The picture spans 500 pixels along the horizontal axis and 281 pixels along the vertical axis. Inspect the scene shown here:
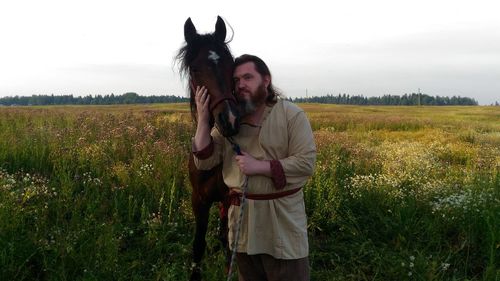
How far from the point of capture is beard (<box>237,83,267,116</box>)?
7.73 ft

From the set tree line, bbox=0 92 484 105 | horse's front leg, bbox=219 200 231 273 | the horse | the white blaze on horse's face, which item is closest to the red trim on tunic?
the horse

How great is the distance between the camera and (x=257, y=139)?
7.82ft

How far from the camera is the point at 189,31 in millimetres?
2996

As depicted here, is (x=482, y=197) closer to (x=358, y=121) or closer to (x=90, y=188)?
(x=90, y=188)

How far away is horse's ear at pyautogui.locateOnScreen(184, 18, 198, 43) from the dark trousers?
167 cm

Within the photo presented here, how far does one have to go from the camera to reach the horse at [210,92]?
2430 millimetres

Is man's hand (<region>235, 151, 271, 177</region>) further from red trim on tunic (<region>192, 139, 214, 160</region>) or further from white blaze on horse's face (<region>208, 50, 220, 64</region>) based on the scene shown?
white blaze on horse's face (<region>208, 50, 220, 64</region>)

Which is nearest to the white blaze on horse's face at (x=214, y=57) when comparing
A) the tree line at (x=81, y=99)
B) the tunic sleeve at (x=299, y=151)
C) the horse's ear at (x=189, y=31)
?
the horse's ear at (x=189, y=31)

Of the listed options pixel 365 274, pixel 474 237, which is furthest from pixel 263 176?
pixel 474 237

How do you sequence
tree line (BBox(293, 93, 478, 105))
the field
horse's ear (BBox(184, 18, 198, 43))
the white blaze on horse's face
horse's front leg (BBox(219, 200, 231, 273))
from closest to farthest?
1. the white blaze on horse's face
2. horse's ear (BBox(184, 18, 198, 43))
3. horse's front leg (BBox(219, 200, 231, 273))
4. the field
5. tree line (BBox(293, 93, 478, 105))

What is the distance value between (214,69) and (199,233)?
1.80 metres

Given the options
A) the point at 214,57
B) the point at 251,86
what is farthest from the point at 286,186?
the point at 214,57

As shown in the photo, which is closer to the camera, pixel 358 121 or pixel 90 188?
pixel 90 188

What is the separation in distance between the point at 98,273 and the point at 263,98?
234cm
